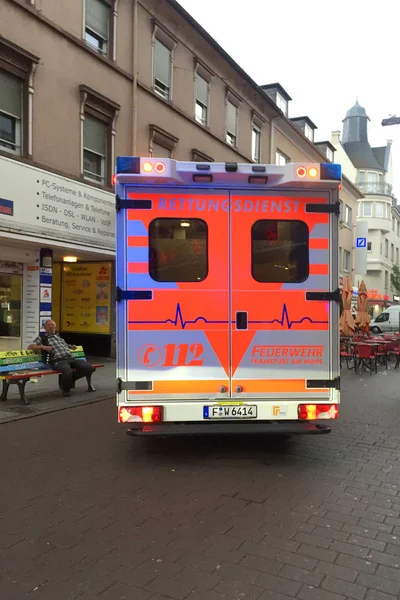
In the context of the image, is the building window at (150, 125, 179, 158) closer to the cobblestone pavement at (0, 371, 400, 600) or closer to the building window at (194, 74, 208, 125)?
the building window at (194, 74, 208, 125)

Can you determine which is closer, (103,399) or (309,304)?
(309,304)

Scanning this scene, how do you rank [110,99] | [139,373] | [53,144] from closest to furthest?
[139,373]
[53,144]
[110,99]

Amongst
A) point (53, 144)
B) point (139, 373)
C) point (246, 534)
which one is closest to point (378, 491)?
point (246, 534)

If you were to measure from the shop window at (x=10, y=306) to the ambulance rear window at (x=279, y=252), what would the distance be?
8.49 meters

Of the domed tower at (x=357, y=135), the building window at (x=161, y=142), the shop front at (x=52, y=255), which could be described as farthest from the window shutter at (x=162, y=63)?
the domed tower at (x=357, y=135)

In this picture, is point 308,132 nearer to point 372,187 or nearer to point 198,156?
point 198,156

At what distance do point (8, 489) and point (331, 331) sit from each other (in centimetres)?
335

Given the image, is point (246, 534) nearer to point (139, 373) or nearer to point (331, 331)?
point (139, 373)

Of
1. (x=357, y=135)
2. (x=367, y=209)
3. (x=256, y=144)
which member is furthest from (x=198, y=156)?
(x=357, y=135)

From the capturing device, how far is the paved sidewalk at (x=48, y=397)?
7670 mm

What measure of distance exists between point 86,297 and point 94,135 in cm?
450

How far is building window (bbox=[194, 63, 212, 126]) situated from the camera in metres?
17.5

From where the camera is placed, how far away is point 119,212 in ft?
16.3

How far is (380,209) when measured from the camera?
52500mm
